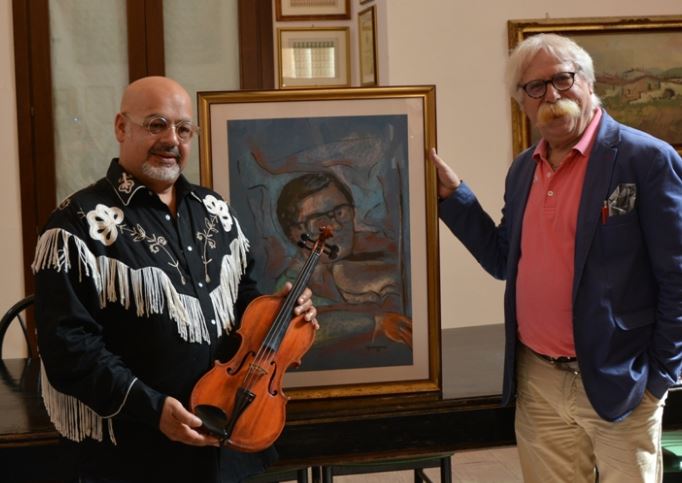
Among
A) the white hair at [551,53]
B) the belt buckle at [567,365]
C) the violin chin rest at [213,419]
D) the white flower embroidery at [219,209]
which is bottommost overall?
the violin chin rest at [213,419]

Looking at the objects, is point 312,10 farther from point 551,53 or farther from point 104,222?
point 104,222

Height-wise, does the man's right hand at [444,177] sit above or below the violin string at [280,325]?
above

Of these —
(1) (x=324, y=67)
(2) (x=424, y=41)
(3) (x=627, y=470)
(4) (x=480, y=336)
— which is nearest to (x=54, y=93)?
(1) (x=324, y=67)

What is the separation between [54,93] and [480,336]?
9.22 ft

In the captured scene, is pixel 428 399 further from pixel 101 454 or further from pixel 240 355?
pixel 101 454

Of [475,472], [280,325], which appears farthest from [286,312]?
[475,472]

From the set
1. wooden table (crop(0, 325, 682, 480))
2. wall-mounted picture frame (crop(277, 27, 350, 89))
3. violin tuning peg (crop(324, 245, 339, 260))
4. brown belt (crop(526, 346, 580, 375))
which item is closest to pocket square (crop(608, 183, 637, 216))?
brown belt (crop(526, 346, 580, 375))

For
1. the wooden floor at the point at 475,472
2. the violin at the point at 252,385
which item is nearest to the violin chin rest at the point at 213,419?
the violin at the point at 252,385

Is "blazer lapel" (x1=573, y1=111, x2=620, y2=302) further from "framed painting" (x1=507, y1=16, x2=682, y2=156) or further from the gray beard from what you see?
"framed painting" (x1=507, y1=16, x2=682, y2=156)

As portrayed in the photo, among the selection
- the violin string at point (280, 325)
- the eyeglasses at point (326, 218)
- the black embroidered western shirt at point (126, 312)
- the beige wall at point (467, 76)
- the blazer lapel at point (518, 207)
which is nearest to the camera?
the black embroidered western shirt at point (126, 312)

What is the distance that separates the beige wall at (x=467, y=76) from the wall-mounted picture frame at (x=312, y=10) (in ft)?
1.82

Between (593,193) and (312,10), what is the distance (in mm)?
3335

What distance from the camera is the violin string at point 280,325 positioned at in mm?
2139

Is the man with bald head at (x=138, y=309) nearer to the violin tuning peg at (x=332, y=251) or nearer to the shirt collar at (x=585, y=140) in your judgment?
the violin tuning peg at (x=332, y=251)
